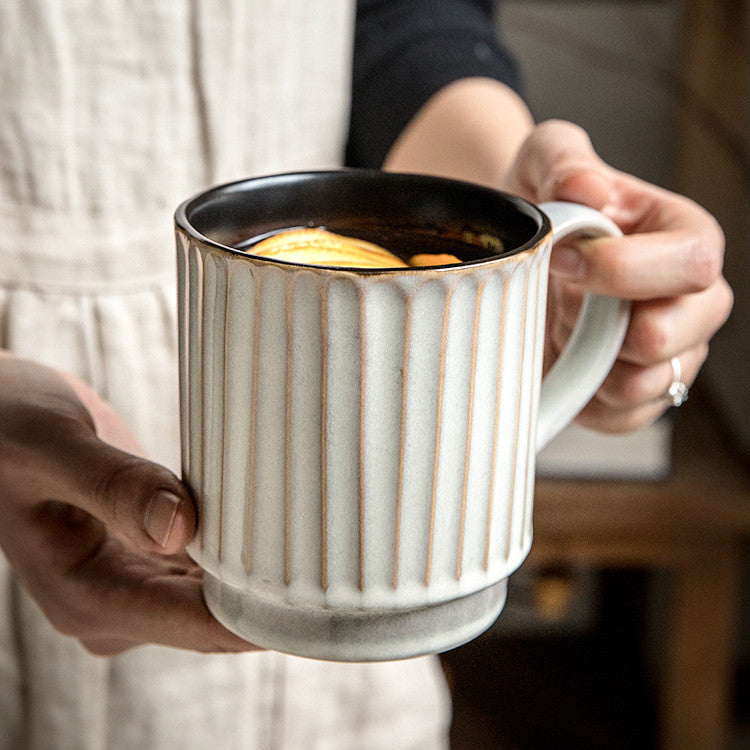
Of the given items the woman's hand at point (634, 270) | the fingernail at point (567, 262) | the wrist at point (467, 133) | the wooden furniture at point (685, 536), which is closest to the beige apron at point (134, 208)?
the wrist at point (467, 133)

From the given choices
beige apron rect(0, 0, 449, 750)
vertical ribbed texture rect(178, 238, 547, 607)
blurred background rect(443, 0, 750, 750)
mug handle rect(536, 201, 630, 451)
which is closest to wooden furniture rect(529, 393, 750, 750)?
blurred background rect(443, 0, 750, 750)

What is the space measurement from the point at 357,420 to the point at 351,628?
0.29ft

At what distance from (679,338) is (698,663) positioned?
90 centimetres

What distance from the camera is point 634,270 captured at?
0.47 m

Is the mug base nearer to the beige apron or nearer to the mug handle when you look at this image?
the mug handle

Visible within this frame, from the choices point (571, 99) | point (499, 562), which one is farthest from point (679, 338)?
point (571, 99)

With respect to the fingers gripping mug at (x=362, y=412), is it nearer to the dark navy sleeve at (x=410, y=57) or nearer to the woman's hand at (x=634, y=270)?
the woman's hand at (x=634, y=270)

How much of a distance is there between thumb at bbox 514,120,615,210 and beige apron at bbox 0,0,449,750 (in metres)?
0.18

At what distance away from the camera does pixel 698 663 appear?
4.32 ft

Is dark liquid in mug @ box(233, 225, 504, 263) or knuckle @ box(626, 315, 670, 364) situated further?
knuckle @ box(626, 315, 670, 364)

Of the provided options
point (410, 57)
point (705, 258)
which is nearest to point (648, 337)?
point (705, 258)

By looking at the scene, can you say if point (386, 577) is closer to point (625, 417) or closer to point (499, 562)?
point (499, 562)

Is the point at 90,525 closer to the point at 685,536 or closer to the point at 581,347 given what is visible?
the point at 581,347

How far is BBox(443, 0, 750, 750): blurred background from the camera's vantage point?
1256 millimetres
